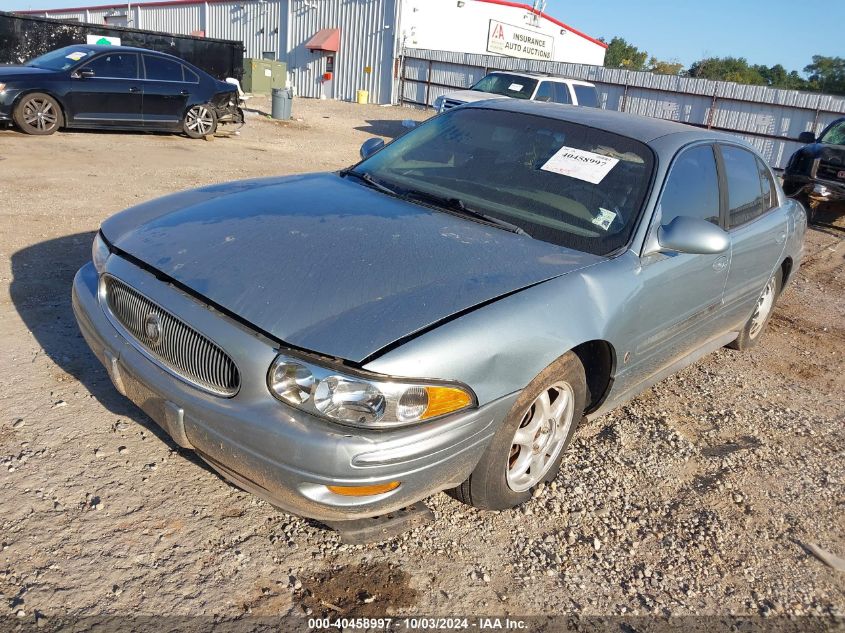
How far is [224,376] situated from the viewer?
2.38 meters

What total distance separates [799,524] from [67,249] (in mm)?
5245

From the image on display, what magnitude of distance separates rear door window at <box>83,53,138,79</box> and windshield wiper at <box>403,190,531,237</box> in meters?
9.53

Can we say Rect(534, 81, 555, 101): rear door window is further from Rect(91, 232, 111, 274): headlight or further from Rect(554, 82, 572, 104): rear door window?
Rect(91, 232, 111, 274): headlight

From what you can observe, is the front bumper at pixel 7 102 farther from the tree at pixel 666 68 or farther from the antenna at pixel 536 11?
the tree at pixel 666 68

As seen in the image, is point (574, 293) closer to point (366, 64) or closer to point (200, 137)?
point (200, 137)

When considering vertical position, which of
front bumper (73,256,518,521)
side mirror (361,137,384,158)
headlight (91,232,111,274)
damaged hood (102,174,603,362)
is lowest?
front bumper (73,256,518,521)

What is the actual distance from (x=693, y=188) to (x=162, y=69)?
1068cm

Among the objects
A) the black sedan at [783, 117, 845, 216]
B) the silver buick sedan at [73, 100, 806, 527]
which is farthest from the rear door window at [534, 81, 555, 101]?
the silver buick sedan at [73, 100, 806, 527]

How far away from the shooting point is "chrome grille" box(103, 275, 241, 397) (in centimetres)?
239

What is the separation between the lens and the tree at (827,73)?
55.4 meters

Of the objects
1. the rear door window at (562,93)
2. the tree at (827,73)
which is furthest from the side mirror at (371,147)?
the tree at (827,73)

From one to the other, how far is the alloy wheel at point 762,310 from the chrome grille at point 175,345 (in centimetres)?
400

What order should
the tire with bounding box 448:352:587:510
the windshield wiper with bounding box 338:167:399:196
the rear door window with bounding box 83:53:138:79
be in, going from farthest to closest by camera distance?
the rear door window with bounding box 83:53:138:79
the windshield wiper with bounding box 338:167:399:196
the tire with bounding box 448:352:587:510

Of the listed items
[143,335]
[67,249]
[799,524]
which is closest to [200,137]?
Result: [67,249]
